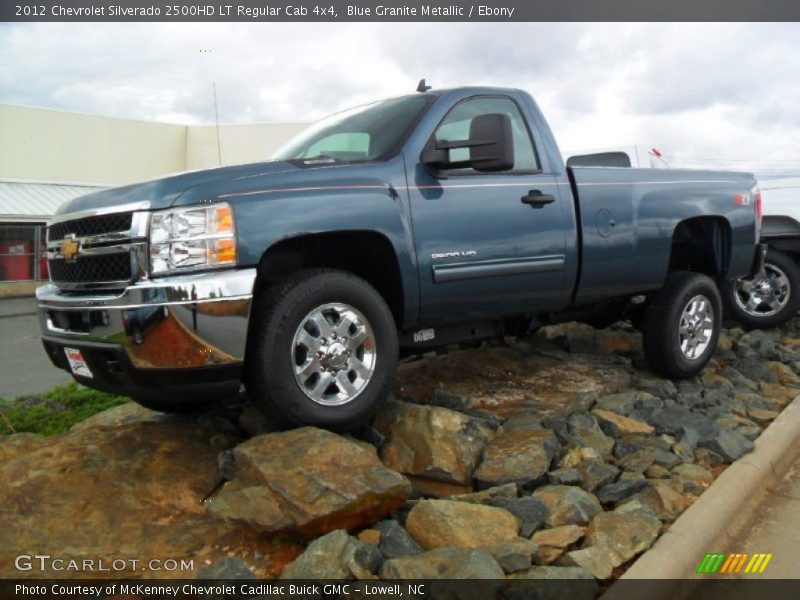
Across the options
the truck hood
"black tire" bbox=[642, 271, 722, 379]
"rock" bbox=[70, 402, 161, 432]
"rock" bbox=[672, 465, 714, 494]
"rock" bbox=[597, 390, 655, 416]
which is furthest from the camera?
"black tire" bbox=[642, 271, 722, 379]

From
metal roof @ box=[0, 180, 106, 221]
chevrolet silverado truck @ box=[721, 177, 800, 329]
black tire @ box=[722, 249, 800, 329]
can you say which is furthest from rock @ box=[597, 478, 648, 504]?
metal roof @ box=[0, 180, 106, 221]

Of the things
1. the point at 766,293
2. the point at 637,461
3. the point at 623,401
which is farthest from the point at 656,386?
the point at 766,293

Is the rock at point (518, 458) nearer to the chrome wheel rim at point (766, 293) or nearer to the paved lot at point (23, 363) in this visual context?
the paved lot at point (23, 363)

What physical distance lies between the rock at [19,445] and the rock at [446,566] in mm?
2358

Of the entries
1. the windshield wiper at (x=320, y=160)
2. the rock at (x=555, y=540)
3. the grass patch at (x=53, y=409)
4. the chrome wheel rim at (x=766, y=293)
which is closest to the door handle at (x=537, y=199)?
the windshield wiper at (x=320, y=160)

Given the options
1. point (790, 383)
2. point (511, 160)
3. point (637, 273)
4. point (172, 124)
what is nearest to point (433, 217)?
point (511, 160)

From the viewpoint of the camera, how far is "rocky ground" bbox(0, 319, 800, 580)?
119 inches

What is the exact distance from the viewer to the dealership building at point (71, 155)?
23.3 meters

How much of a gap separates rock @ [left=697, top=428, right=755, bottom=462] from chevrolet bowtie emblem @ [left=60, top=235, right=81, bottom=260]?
362cm

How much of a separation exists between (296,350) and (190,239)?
2.38 ft

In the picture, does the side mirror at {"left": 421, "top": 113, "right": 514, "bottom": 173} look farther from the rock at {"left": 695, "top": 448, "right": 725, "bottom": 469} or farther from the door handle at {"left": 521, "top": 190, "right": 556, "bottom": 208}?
the rock at {"left": 695, "top": 448, "right": 725, "bottom": 469}

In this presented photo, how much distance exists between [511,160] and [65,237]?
2.39 metres

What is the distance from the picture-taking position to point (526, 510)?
132 inches

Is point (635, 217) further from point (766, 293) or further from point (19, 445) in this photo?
point (19, 445)
